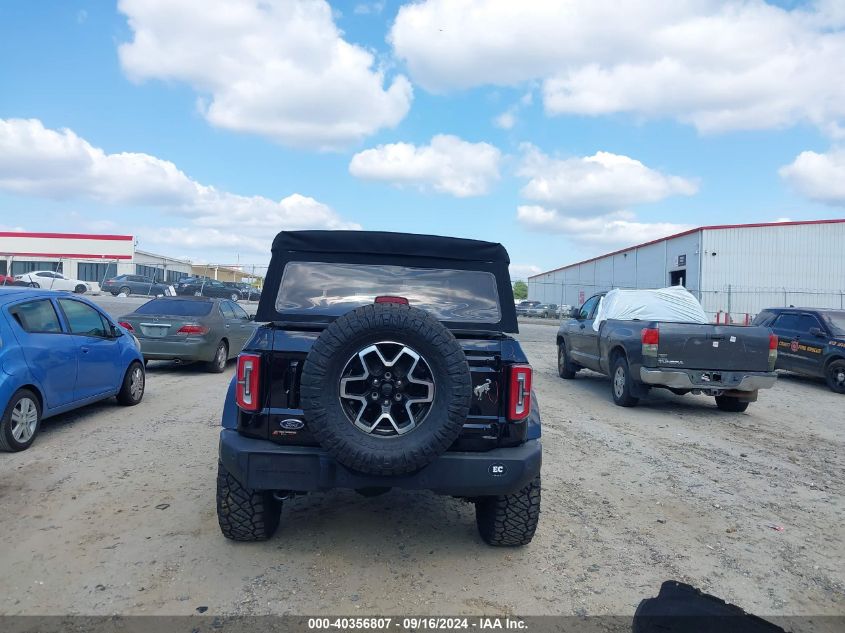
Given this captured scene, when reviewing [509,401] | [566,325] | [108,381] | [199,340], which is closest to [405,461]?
[509,401]

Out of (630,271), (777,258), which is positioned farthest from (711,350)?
(630,271)

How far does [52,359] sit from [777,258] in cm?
3414

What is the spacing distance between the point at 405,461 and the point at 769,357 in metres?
7.16

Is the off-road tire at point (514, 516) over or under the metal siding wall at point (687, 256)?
under

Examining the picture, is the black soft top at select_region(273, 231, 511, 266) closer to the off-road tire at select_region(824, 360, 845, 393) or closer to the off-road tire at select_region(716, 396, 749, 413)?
the off-road tire at select_region(716, 396, 749, 413)

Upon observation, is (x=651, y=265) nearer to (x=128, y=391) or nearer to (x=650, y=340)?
(x=650, y=340)

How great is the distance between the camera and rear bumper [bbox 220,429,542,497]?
3631mm

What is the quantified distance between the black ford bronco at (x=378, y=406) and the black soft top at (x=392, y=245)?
0.24 meters

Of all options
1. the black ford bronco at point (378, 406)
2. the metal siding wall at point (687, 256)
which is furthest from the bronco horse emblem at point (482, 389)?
the metal siding wall at point (687, 256)

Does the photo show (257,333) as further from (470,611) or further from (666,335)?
(666,335)

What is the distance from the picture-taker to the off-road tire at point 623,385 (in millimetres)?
9266

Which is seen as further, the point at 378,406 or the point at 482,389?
the point at 482,389

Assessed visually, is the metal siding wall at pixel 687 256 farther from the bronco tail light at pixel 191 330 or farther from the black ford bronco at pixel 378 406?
the black ford bronco at pixel 378 406

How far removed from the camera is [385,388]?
352 centimetres
